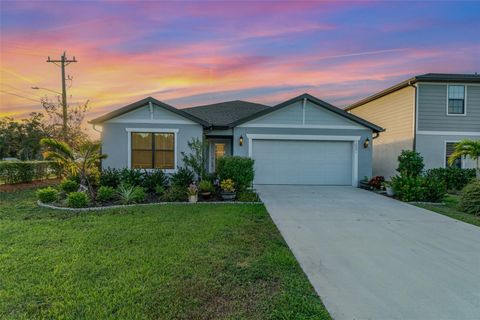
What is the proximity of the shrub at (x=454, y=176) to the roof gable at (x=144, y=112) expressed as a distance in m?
10.7

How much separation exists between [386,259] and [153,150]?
1001 cm

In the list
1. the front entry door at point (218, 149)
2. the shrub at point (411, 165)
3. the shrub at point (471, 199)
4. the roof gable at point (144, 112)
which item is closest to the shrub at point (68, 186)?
the roof gable at point (144, 112)

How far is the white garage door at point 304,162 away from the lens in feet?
44.0

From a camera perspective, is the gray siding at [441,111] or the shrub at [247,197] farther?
the gray siding at [441,111]

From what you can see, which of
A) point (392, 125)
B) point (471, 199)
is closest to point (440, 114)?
point (392, 125)

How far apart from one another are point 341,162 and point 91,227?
11088mm

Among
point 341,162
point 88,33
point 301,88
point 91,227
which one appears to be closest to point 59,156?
point 91,227

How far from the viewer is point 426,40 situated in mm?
13133

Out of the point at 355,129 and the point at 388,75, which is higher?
the point at 388,75

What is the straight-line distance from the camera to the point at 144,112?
1214 cm

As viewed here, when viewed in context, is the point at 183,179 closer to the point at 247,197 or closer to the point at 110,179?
the point at 247,197

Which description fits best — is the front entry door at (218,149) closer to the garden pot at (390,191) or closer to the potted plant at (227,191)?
the potted plant at (227,191)

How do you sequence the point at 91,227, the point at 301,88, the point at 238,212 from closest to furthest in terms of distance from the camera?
the point at 91,227 < the point at 238,212 < the point at 301,88

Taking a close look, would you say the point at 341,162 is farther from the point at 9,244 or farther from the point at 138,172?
the point at 9,244
